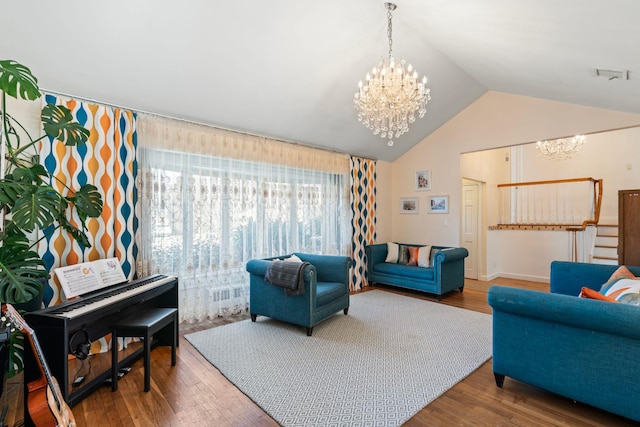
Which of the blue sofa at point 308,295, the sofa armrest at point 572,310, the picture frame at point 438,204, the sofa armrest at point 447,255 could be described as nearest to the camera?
the sofa armrest at point 572,310

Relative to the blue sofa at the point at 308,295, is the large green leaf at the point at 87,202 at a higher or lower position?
higher

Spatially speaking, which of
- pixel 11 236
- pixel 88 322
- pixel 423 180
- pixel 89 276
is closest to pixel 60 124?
pixel 11 236

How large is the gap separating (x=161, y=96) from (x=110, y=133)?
2.02 feet

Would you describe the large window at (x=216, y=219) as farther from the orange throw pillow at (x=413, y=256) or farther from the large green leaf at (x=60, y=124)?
Answer: the orange throw pillow at (x=413, y=256)

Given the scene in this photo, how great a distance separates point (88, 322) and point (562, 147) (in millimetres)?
7718

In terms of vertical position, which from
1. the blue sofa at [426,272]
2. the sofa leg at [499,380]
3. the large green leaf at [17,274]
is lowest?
the sofa leg at [499,380]

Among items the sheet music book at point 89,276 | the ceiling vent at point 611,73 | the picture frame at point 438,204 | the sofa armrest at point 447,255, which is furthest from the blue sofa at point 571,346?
the picture frame at point 438,204

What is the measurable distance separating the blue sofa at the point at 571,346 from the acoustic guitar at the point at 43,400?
2742 millimetres

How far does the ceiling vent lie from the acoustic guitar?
4606mm

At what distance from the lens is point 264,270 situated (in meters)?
3.40

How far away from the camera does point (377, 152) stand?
5.57m

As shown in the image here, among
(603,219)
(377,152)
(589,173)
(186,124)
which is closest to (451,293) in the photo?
(377,152)

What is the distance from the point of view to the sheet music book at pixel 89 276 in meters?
2.41

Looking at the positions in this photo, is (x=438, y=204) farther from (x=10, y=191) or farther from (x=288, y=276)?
(x=10, y=191)
